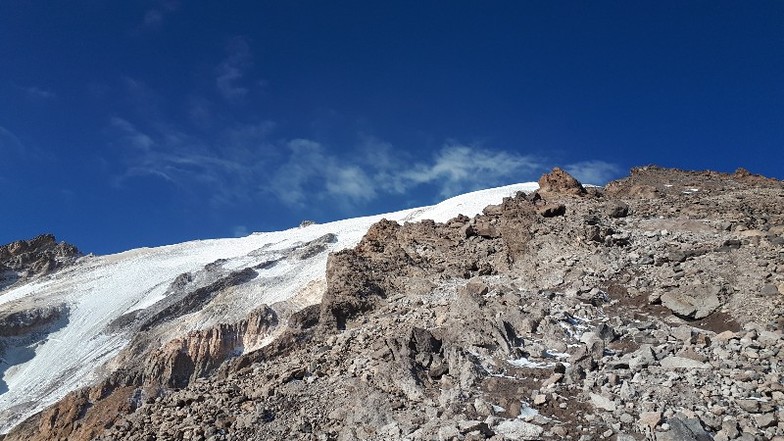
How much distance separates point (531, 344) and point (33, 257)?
2678 inches

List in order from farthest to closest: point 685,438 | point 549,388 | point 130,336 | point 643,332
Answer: point 130,336 → point 643,332 → point 549,388 → point 685,438

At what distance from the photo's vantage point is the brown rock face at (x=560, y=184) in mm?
24719

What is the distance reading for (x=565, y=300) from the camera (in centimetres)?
1527

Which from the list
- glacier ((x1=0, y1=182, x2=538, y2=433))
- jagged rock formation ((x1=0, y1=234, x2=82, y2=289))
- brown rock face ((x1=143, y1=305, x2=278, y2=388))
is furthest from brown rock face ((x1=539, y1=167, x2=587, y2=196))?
jagged rock formation ((x1=0, y1=234, x2=82, y2=289))

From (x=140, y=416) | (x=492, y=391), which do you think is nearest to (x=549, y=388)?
(x=492, y=391)

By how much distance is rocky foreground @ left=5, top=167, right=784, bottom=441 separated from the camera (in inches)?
416

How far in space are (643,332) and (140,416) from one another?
12.3 meters

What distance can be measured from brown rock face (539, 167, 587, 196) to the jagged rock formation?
187ft

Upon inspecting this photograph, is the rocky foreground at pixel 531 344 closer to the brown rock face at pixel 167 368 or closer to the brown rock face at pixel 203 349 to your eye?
the brown rock face at pixel 167 368

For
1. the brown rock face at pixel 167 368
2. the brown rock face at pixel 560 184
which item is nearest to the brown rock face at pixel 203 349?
the brown rock face at pixel 167 368

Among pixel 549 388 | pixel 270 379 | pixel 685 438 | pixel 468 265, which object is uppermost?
pixel 468 265

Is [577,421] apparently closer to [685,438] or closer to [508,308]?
[685,438]

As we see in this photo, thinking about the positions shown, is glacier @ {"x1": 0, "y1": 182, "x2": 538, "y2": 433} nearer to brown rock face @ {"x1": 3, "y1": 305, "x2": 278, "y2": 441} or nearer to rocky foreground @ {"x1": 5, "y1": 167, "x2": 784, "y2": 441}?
brown rock face @ {"x1": 3, "y1": 305, "x2": 278, "y2": 441}

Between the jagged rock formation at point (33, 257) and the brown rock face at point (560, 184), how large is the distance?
187ft
